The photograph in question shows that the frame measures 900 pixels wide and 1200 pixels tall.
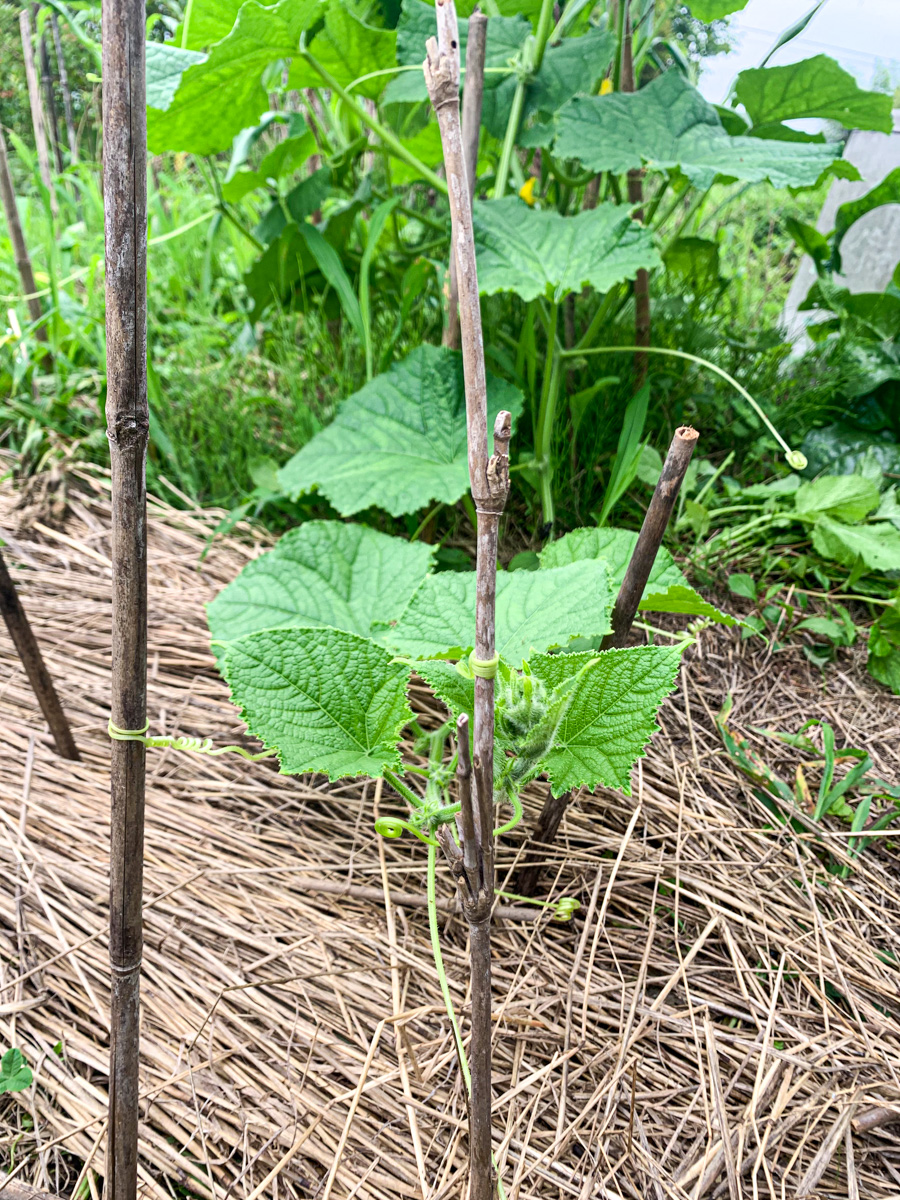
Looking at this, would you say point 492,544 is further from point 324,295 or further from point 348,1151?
point 324,295

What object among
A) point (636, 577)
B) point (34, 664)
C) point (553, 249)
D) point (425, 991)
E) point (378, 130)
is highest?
point (378, 130)

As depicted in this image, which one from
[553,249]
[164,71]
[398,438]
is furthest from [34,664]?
[553,249]

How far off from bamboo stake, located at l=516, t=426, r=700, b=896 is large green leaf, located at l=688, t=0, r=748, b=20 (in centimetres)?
110

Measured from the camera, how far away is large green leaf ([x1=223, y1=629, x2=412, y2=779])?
0.78 metres

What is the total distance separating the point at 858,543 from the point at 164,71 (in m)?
1.24

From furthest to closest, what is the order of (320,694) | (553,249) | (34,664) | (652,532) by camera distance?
(553,249) → (34,664) → (320,694) → (652,532)

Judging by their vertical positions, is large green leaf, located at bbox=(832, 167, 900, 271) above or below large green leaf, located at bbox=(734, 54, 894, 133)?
below

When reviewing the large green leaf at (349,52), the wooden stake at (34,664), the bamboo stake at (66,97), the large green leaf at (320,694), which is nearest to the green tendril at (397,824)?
the large green leaf at (320,694)

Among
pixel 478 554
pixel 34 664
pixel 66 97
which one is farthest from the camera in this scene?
pixel 66 97

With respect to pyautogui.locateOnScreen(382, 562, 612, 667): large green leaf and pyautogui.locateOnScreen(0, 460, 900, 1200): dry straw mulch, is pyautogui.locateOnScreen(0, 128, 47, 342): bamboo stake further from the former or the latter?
pyautogui.locateOnScreen(382, 562, 612, 667): large green leaf

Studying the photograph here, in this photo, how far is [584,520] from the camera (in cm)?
142

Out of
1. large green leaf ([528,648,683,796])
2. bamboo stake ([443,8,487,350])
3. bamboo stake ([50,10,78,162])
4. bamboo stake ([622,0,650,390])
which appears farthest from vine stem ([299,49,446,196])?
bamboo stake ([50,10,78,162])

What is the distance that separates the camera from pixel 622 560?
1.04 meters

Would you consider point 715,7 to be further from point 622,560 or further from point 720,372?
point 622,560
